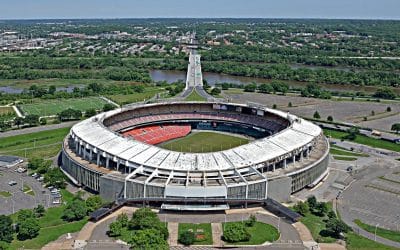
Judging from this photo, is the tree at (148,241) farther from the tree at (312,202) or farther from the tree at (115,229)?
the tree at (312,202)

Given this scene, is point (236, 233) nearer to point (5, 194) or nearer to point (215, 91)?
point (5, 194)

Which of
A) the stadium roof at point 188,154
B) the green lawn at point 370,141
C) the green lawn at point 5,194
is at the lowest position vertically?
the green lawn at point 5,194

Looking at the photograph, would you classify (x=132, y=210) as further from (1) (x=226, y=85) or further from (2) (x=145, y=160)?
(1) (x=226, y=85)

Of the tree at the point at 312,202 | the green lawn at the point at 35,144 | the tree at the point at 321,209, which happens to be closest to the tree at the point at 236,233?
the tree at the point at 321,209

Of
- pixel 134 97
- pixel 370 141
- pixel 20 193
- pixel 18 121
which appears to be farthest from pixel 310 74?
pixel 20 193

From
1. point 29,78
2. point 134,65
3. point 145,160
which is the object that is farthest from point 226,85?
point 145,160

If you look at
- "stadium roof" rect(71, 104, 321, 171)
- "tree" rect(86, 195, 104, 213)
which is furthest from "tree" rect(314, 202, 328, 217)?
"tree" rect(86, 195, 104, 213)
